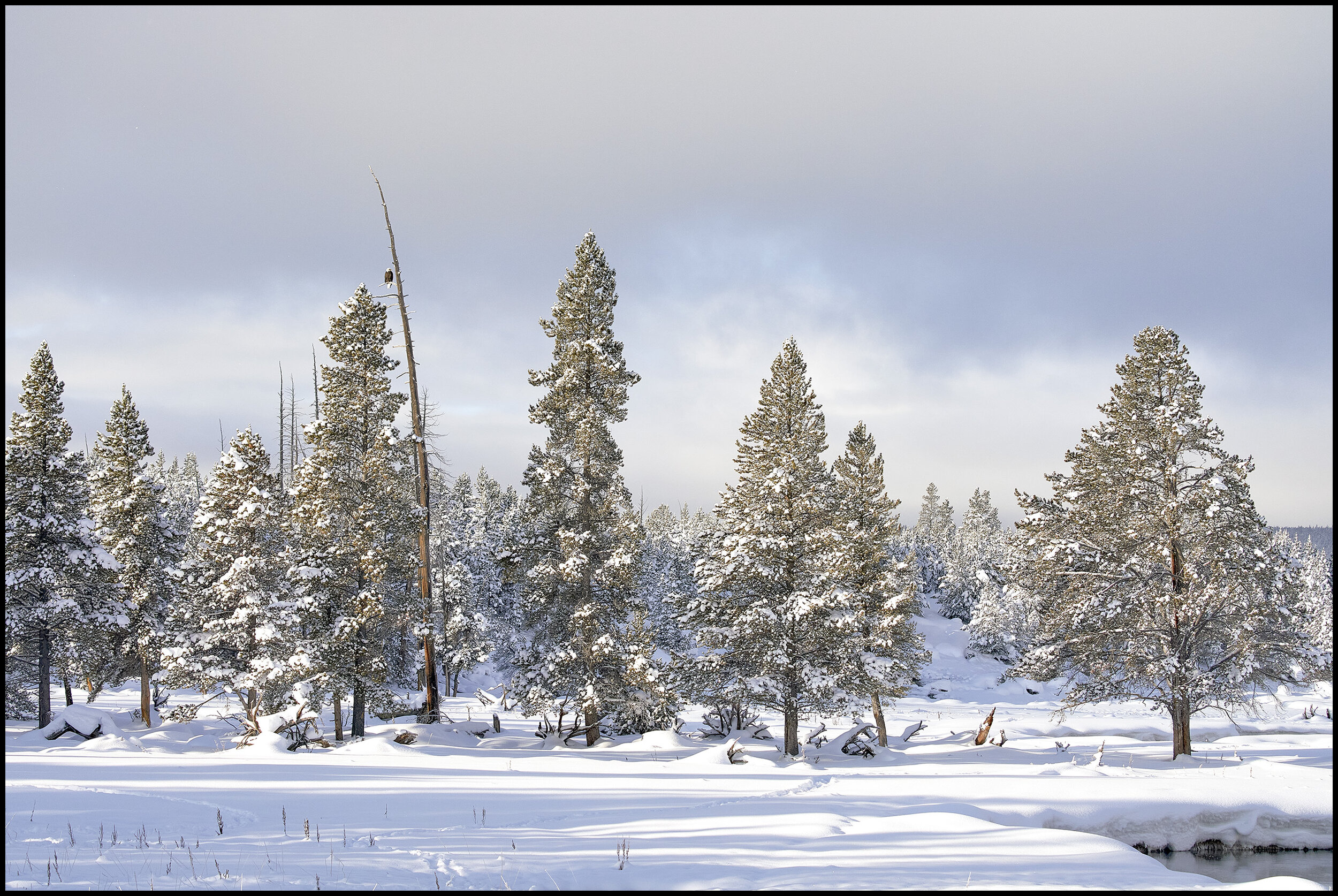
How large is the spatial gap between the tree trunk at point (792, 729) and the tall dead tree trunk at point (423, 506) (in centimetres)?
1118

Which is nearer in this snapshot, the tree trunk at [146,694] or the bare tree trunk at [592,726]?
the bare tree trunk at [592,726]

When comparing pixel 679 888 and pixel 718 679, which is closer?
pixel 679 888

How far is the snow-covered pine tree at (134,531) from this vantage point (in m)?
29.9

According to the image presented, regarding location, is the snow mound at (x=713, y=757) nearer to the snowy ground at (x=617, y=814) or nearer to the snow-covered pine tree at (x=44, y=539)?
the snowy ground at (x=617, y=814)

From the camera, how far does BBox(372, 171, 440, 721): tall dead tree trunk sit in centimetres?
2312

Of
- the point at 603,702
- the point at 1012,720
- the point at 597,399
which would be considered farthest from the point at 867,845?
the point at 1012,720

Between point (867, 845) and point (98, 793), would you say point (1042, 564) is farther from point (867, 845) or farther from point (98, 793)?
point (98, 793)

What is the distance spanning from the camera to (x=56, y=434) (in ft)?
91.5

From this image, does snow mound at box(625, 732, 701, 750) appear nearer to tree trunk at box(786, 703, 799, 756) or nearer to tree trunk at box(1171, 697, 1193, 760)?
tree trunk at box(786, 703, 799, 756)

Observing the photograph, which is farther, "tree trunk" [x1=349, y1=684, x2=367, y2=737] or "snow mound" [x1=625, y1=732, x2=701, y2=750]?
"tree trunk" [x1=349, y1=684, x2=367, y2=737]

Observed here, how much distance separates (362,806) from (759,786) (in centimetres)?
763

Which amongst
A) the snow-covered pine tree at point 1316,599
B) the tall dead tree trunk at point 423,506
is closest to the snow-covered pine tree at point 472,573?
the tall dead tree trunk at point 423,506

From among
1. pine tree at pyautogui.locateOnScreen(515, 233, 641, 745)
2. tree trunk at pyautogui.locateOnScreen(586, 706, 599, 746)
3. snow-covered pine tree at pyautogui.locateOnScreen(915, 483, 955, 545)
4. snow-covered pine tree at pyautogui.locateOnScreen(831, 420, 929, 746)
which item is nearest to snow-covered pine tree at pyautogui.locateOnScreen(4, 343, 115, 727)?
pine tree at pyautogui.locateOnScreen(515, 233, 641, 745)

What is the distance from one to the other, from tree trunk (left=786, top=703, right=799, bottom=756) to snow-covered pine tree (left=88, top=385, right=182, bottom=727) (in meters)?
25.2
